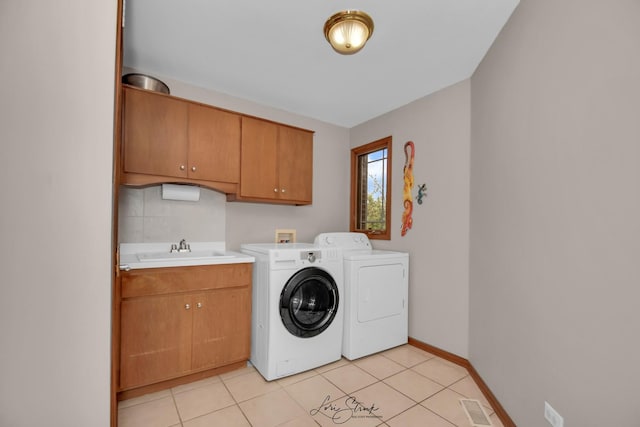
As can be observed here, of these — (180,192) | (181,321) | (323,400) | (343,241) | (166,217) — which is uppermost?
(180,192)

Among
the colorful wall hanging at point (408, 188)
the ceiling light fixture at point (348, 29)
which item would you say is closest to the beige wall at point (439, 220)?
the colorful wall hanging at point (408, 188)

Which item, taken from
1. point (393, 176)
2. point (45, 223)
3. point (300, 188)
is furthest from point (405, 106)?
point (45, 223)

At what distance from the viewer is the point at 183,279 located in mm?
2037

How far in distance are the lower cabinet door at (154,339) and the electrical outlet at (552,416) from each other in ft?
7.13

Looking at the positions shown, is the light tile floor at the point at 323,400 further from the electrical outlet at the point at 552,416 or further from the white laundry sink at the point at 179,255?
the white laundry sink at the point at 179,255

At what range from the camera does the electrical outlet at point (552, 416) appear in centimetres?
122

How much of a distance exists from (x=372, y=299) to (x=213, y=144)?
2.03m

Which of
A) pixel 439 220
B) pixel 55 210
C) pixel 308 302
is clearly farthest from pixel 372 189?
pixel 55 210

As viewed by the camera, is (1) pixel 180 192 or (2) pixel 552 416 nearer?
(2) pixel 552 416

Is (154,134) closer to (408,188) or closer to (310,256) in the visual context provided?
(310,256)

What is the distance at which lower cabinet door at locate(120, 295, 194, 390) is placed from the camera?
6.06 ft

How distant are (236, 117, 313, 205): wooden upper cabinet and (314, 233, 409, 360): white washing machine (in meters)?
0.62

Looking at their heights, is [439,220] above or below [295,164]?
below

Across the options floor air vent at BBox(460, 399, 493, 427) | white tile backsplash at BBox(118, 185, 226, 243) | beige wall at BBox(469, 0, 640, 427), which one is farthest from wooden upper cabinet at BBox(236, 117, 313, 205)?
floor air vent at BBox(460, 399, 493, 427)
